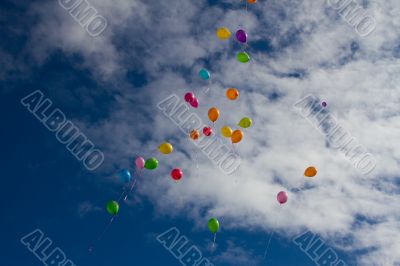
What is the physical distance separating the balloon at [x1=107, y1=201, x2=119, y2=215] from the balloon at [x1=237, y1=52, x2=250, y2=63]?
589 cm

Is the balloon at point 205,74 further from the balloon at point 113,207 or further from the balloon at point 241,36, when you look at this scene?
the balloon at point 113,207

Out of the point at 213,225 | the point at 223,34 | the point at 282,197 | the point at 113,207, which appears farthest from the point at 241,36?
the point at 113,207

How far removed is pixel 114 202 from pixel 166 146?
2.35 m

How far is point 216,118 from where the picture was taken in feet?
48.8

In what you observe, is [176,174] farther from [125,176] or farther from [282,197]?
[282,197]

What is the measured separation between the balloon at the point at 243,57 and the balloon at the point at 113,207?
589cm

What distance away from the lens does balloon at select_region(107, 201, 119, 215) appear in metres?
14.5

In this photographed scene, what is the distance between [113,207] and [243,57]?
6.12 metres

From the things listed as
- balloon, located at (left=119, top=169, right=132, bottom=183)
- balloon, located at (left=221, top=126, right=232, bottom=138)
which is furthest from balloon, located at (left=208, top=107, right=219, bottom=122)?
balloon, located at (left=119, top=169, right=132, bottom=183)

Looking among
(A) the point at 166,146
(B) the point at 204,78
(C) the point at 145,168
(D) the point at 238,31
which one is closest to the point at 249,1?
(D) the point at 238,31

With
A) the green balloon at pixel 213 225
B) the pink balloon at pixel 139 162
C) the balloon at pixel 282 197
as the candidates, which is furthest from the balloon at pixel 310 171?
the pink balloon at pixel 139 162

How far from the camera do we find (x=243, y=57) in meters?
14.7

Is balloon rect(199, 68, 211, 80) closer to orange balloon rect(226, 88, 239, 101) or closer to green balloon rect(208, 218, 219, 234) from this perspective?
orange balloon rect(226, 88, 239, 101)

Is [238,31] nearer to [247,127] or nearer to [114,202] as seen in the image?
[247,127]
